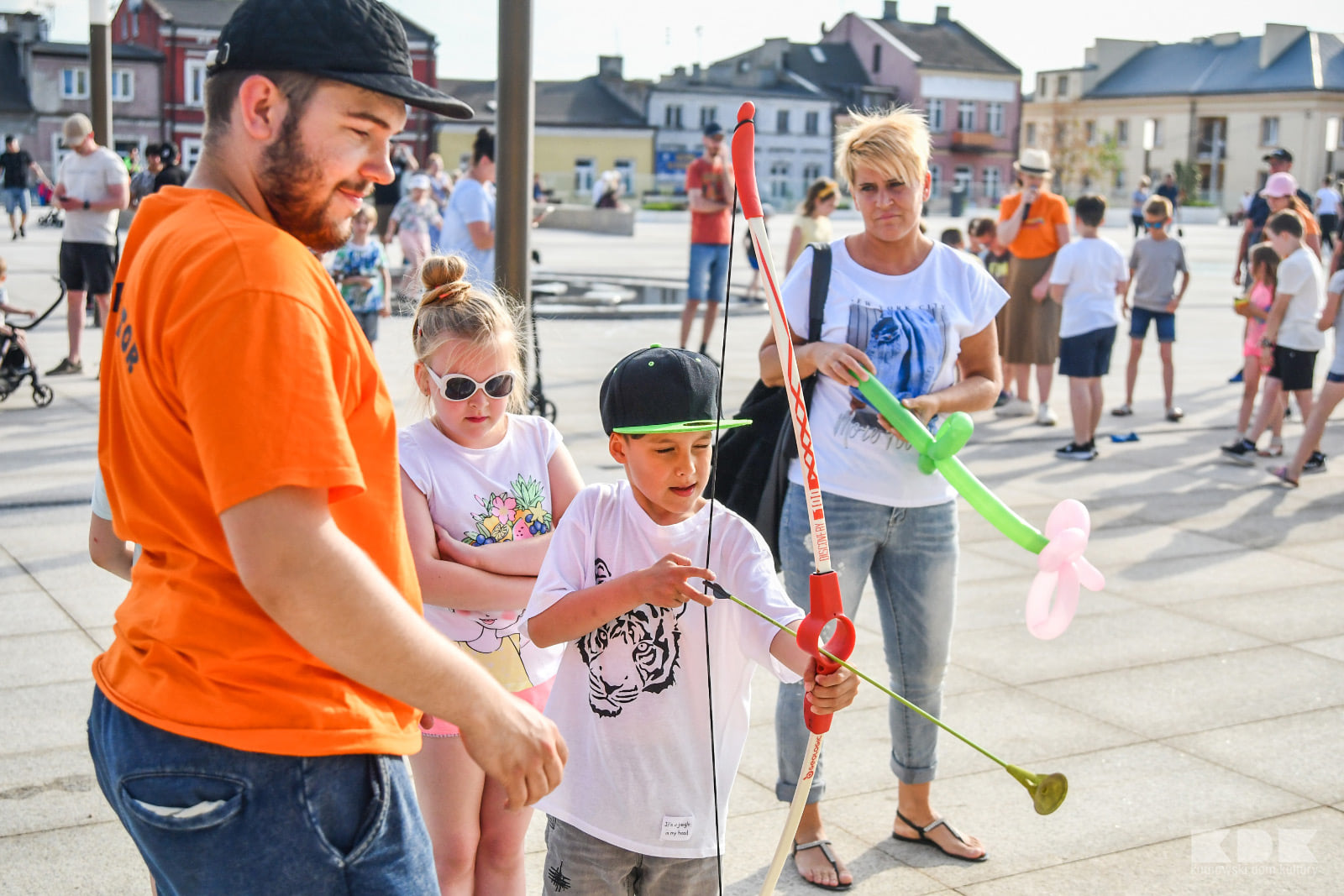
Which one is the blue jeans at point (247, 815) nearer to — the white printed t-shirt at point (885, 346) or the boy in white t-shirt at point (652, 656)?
the boy in white t-shirt at point (652, 656)

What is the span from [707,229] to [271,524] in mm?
11632

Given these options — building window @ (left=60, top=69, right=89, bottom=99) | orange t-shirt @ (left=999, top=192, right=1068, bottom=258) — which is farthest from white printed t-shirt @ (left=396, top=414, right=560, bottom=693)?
building window @ (left=60, top=69, right=89, bottom=99)

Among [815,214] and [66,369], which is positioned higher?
[815,214]

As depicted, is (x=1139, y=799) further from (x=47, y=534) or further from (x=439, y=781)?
(x=47, y=534)

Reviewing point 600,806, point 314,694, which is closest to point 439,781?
point 600,806

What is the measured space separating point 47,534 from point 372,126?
576 centimetres

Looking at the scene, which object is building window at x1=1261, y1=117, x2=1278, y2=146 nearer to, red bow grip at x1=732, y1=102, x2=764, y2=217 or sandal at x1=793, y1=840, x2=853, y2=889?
sandal at x1=793, y1=840, x2=853, y2=889

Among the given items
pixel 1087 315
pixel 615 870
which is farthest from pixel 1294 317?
pixel 615 870

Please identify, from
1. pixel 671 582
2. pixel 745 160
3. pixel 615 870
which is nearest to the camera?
pixel 745 160

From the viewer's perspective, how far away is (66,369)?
11.5 m

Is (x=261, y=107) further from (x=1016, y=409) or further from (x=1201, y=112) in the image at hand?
(x=1201, y=112)

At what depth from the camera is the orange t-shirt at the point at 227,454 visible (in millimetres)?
1628

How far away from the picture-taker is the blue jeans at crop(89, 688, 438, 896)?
1.76 metres

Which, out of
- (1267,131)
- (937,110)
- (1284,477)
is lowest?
(1284,477)
